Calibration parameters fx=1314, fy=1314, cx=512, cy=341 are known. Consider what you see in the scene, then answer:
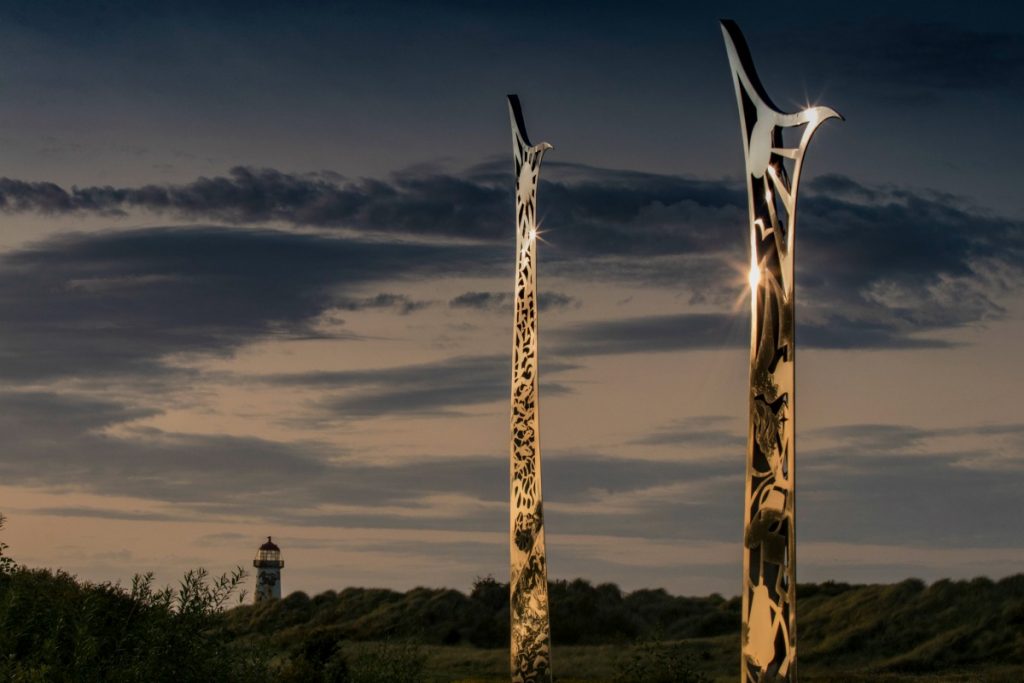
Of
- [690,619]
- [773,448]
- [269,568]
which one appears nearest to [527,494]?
[773,448]

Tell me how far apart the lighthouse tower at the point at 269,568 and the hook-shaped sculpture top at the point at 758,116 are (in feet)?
134

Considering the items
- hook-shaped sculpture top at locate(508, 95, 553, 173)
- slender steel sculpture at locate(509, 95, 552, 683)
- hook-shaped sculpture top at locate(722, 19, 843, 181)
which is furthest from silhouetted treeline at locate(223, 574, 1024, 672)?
hook-shaped sculpture top at locate(722, 19, 843, 181)

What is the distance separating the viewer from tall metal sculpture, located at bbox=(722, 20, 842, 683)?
11680 mm

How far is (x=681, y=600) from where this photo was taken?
35.6 meters

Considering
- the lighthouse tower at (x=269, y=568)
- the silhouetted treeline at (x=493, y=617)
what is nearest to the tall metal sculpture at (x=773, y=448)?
the silhouetted treeline at (x=493, y=617)

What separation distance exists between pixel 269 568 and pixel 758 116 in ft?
136

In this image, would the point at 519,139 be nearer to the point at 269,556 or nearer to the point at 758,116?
the point at 758,116

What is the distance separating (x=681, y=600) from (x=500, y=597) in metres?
4.91

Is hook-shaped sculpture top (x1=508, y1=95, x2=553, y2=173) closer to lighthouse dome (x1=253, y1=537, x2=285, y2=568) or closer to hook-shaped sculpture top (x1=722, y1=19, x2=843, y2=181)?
hook-shaped sculpture top (x1=722, y1=19, x2=843, y2=181)

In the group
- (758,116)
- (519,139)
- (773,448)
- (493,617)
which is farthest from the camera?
(493,617)

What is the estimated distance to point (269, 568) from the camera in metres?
50.9

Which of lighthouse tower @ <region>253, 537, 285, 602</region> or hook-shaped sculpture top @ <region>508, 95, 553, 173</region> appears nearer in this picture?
hook-shaped sculpture top @ <region>508, 95, 553, 173</region>

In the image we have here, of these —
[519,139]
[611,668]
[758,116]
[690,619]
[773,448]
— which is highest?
[519,139]

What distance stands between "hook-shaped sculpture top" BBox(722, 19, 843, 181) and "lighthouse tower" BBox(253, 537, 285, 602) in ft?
134
